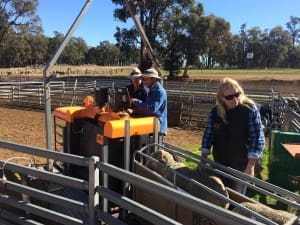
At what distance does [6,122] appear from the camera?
1466 cm

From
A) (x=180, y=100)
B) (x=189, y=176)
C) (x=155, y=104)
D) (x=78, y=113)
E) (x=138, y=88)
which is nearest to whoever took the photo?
(x=189, y=176)

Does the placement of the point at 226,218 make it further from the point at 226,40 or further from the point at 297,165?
the point at 226,40

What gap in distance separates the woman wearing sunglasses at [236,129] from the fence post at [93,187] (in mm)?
1392

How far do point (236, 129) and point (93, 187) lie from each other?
5.02 ft

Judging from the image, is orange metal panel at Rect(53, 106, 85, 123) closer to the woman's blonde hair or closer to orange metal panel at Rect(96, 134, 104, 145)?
orange metal panel at Rect(96, 134, 104, 145)

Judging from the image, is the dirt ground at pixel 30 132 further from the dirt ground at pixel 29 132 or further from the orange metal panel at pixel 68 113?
the orange metal panel at pixel 68 113

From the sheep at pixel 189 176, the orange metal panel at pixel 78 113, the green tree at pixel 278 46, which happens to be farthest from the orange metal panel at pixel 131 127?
the green tree at pixel 278 46

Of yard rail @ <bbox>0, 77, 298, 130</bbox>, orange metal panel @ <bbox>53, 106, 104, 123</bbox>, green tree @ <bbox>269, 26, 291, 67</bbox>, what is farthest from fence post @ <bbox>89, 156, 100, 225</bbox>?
green tree @ <bbox>269, 26, 291, 67</bbox>

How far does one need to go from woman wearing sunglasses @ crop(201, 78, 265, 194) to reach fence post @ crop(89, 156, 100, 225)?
1.39 m

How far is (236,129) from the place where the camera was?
380cm

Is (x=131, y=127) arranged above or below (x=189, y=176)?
above

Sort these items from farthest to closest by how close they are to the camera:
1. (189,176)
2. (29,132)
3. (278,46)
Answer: (278,46)
(29,132)
(189,176)

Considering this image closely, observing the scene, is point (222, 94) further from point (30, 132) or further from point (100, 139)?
point (30, 132)

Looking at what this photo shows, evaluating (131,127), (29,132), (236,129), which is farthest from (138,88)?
(29,132)
